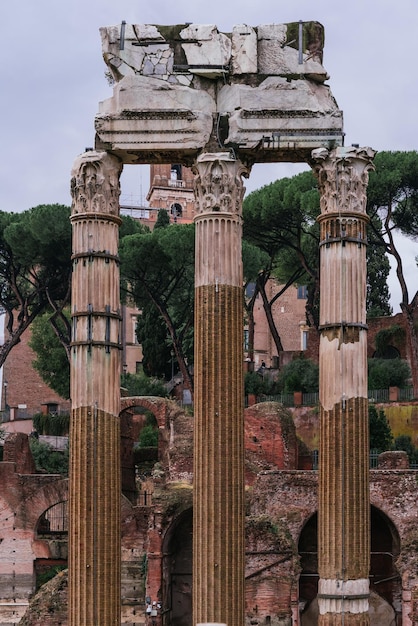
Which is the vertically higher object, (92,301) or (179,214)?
(179,214)

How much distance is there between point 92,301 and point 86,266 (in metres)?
0.38

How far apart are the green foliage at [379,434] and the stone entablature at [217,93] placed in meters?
21.0

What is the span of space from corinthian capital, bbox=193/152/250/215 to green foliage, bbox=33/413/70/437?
2869 cm

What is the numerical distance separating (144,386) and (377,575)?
16739 millimetres

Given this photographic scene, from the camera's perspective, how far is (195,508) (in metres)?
14.3

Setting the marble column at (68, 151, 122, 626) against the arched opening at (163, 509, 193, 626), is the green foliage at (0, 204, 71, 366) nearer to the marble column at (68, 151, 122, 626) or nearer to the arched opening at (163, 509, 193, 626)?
the arched opening at (163, 509, 193, 626)

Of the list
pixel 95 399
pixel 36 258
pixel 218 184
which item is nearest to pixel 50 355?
pixel 36 258

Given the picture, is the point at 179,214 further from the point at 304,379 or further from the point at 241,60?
the point at 241,60

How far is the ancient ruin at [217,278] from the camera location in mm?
14172

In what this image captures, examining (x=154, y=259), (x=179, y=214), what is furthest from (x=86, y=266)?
(x=179, y=214)

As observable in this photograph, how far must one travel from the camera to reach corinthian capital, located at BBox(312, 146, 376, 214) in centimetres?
1462

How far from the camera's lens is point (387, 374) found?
40.0 m

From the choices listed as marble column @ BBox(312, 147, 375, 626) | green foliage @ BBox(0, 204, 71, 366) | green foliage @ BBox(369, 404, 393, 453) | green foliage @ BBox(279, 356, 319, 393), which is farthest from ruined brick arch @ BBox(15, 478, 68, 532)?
marble column @ BBox(312, 147, 375, 626)

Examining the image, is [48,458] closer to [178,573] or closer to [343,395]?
[178,573]
